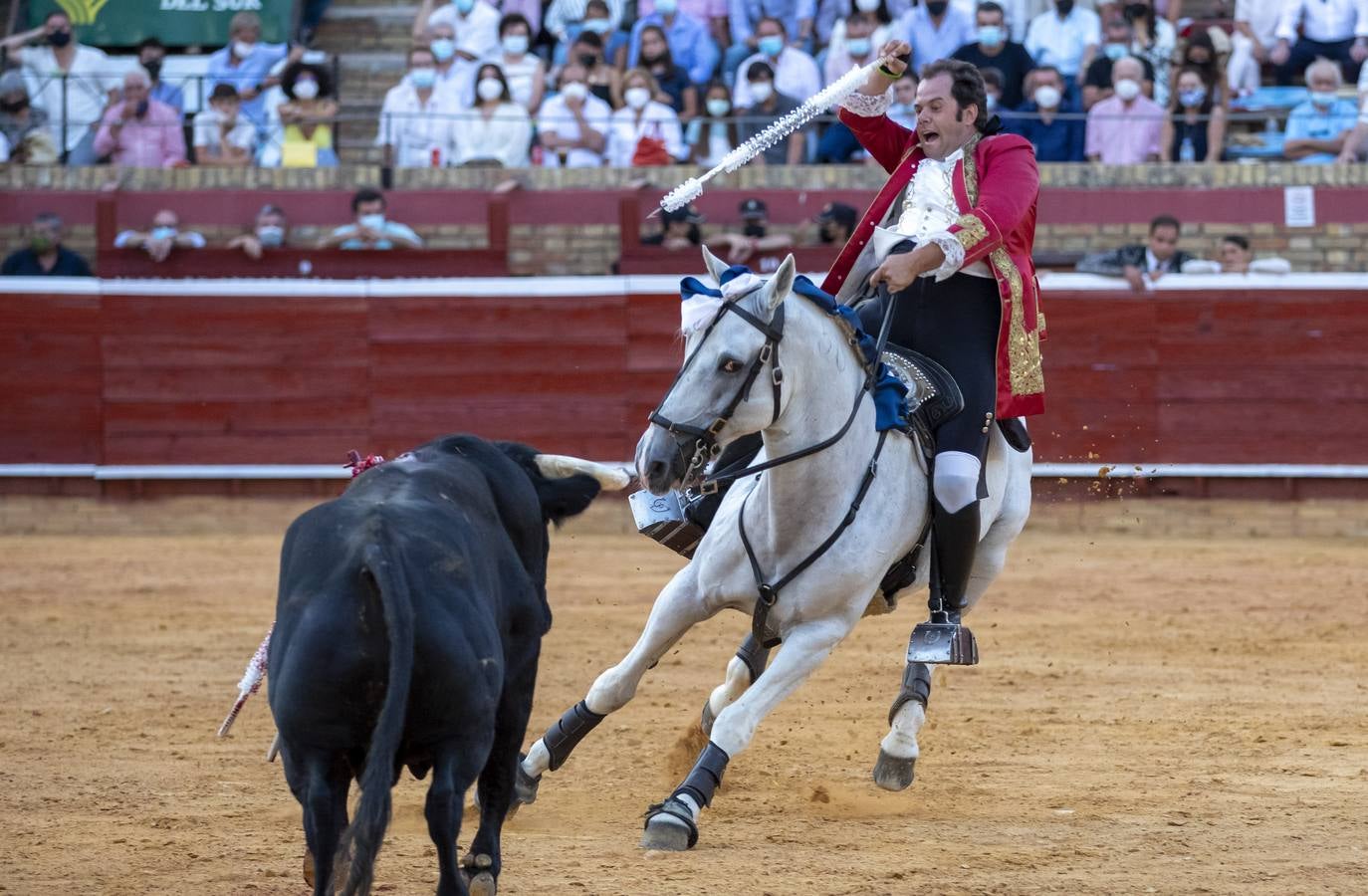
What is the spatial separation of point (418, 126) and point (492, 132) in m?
0.57

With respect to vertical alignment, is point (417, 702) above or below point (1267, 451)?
above

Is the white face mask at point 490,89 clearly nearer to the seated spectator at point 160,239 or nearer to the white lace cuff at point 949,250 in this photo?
the seated spectator at point 160,239

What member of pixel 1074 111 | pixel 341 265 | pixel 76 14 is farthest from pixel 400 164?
pixel 1074 111

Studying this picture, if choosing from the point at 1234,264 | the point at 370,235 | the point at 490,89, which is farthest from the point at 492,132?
the point at 1234,264

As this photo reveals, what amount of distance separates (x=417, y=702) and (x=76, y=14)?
12142 mm

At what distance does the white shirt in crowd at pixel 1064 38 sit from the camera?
1259 cm

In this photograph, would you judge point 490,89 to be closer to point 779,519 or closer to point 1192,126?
point 1192,126

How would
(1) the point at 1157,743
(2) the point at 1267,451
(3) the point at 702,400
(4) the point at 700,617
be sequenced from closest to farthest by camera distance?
(3) the point at 702,400
(4) the point at 700,617
(1) the point at 1157,743
(2) the point at 1267,451

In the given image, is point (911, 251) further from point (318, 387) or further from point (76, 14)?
point (76, 14)

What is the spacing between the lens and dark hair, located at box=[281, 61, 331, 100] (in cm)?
1276

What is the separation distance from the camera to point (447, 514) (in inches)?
149

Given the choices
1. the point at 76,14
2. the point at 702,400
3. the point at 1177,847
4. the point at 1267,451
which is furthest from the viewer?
the point at 76,14

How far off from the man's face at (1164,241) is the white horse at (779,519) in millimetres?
7320

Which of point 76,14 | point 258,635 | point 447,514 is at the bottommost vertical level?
point 258,635
